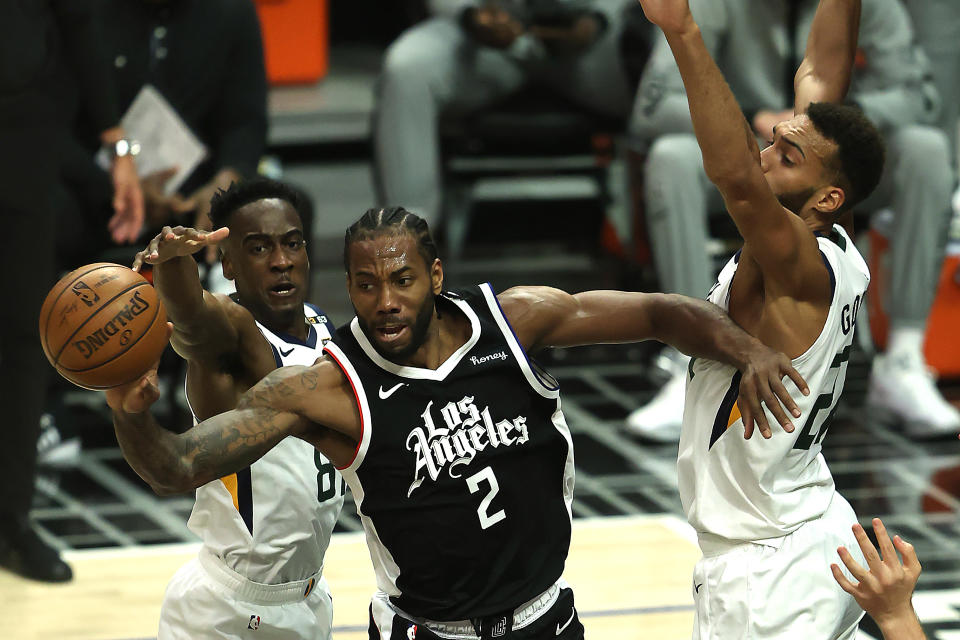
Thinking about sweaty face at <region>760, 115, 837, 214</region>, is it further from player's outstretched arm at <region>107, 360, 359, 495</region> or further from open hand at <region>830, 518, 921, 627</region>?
player's outstretched arm at <region>107, 360, 359, 495</region>

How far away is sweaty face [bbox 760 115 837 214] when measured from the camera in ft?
10.8

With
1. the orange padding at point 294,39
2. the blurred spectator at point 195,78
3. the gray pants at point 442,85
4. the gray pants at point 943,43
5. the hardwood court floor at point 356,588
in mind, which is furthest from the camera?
the orange padding at point 294,39

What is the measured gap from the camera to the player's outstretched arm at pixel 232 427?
2795mm

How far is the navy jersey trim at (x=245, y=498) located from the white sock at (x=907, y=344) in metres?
3.98

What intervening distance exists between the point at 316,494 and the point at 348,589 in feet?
4.87

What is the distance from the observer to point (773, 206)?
3.07 meters

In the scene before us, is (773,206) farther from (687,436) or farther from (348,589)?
(348,589)

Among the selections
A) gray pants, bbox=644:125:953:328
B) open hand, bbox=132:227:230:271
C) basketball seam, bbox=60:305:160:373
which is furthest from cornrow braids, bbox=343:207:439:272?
gray pants, bbox=644:125:953:328

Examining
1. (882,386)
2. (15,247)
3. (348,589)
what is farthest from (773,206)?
(882,386)

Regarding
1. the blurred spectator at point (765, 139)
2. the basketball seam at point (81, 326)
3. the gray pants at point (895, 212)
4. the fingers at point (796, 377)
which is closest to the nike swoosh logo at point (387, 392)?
the basketball seam at point (81, 326)

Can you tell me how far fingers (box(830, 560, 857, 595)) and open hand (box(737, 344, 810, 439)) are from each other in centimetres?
32

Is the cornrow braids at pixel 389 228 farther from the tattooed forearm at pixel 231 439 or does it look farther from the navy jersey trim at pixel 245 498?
the navy jersey trim at pixel 245 498

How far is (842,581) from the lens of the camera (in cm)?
302

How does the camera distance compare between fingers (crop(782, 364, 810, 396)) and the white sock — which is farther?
the white sock
